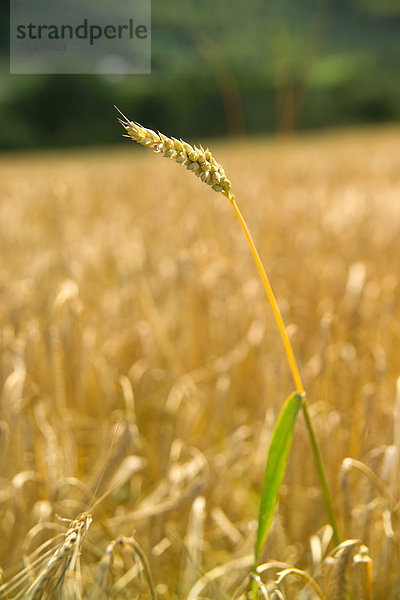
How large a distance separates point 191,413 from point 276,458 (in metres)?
0.54

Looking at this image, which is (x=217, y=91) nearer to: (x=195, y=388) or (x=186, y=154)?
(x=195, y=388)

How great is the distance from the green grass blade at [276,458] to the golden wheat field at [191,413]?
66 millimetres

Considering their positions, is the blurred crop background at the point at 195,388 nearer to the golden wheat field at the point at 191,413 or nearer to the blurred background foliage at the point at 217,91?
the golden wheat field at the point at 191,413

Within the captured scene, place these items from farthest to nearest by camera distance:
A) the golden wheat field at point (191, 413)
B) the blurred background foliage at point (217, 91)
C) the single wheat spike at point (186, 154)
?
the blurred background foliage at point (217, 91), the golden wheat field at point (191, 413), the single wheat spike at point (186, 154)

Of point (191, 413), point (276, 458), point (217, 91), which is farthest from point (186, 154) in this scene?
point (217, 91)

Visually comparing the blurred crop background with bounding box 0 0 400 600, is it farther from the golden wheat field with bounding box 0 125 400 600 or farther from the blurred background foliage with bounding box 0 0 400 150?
the blurred background foliage with bounding box 0 0 400 150

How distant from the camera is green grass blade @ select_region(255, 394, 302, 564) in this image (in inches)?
18.2

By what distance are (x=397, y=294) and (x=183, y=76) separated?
1701 centimetres

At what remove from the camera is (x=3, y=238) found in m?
2.27

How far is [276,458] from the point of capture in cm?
47

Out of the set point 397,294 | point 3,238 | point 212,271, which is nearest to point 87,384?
point 212,271

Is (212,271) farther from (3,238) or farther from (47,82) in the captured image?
(47,82)

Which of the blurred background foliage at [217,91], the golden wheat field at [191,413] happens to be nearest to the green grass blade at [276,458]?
the golden wheat field at [191,413]

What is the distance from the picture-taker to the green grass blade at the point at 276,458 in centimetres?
46
